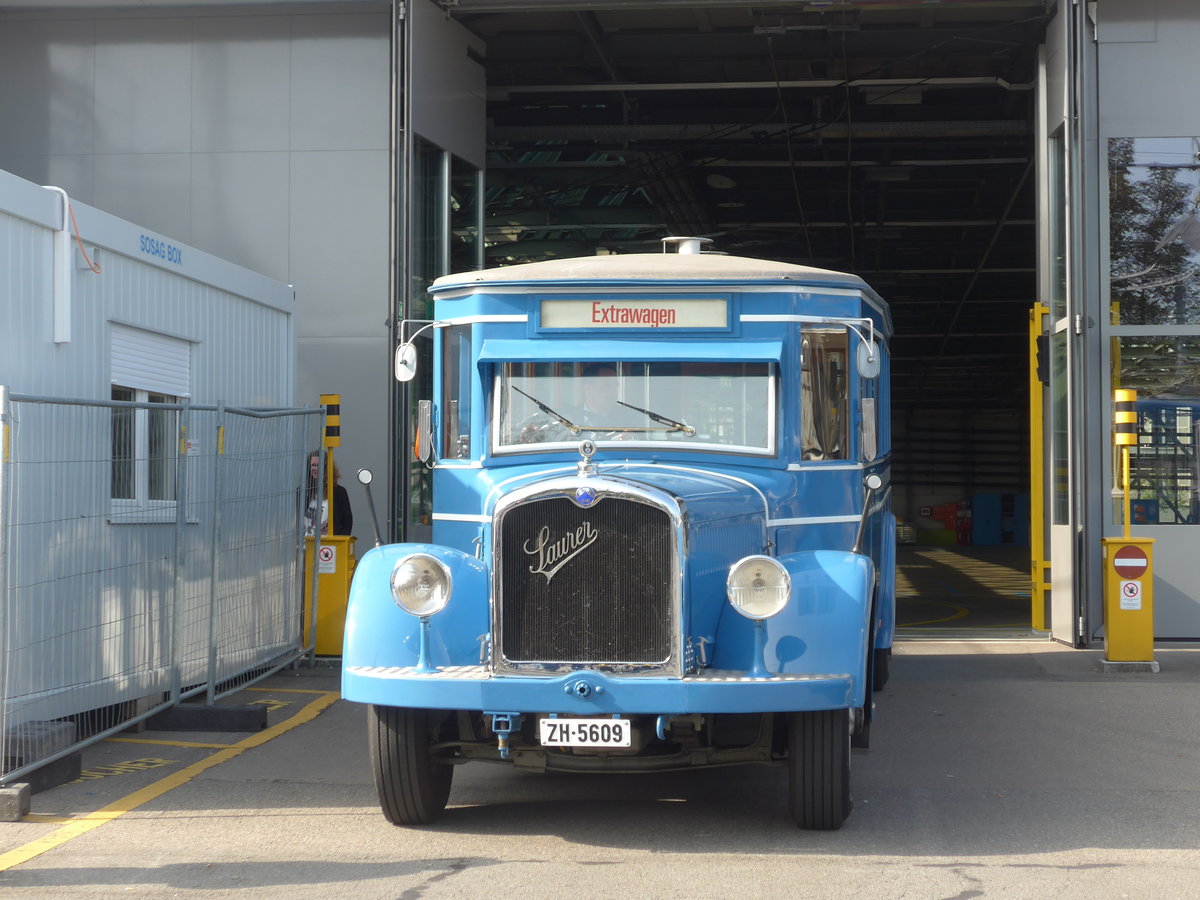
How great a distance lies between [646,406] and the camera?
6.96 metres

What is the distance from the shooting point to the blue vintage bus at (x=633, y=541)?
19.4 feet

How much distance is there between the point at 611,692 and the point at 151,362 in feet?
16.6

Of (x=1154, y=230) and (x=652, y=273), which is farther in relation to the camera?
(x=1154, y=230)

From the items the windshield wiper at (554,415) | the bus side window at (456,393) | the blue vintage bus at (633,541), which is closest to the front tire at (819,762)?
the blue vintage bus at (633,541)

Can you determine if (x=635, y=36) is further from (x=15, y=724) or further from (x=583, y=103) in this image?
(x=15, y=724)

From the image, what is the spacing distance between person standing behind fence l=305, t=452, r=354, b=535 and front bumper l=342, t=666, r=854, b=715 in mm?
5715

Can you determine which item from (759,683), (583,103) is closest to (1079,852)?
(759,683)

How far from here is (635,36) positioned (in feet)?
51.7

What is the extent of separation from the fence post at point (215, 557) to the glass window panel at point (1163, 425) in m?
8.10

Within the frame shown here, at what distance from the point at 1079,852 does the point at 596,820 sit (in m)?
2.14

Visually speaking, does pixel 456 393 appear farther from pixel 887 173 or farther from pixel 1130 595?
pixel 887 173

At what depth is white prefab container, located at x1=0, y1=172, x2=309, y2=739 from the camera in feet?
23.9

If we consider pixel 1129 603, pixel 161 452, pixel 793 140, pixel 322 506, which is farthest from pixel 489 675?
pixel 793 140

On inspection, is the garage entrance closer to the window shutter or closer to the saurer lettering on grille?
the window shutter
